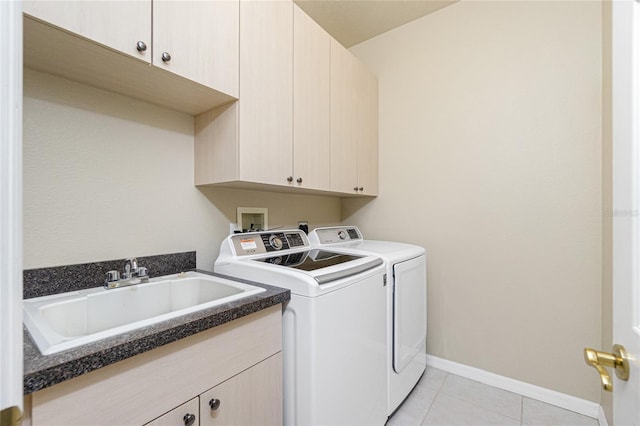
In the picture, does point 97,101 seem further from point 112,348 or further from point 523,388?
point 523,388

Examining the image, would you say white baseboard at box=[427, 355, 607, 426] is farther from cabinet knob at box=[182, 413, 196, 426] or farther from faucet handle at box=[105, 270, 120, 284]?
faucet handle at box=[105, 270, 120, 284]

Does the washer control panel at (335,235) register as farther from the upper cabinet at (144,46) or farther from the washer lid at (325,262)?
the upper cabinet at (144,46)

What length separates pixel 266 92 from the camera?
4.80 feet

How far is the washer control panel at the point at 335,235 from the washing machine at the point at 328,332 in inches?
19.4

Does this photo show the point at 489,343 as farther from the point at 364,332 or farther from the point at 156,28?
the point at 156,28

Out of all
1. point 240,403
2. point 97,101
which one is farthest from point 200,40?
point 240,403

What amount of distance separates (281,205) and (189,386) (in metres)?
1.40

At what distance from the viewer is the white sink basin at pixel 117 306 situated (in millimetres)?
775

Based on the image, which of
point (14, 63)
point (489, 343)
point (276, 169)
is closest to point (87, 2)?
point (14, 63)

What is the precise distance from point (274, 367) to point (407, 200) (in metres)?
1.66

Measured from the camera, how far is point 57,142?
1.12 meters

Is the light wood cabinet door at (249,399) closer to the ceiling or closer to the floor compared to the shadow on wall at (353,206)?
closer to the floor

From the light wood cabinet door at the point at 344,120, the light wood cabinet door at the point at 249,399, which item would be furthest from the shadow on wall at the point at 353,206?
the light wood cabinet door at the point at 249,399

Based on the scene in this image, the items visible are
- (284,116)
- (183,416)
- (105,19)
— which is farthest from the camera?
(284,116)
